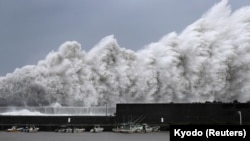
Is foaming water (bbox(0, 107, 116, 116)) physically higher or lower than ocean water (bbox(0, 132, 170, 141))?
higher

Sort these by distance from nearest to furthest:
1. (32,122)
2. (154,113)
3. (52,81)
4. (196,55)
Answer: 1. (154,113)
2. (32,122)
3. (52,81)
4. (196,55)

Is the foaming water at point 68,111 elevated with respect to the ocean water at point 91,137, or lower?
elevated

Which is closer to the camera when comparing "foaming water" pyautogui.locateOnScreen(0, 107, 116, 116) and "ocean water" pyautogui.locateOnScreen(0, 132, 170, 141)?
"ocean water" pyautogui.locateOnScreen(0, 132, 170, 141)

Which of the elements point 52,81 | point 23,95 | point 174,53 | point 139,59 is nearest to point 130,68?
point 139,59

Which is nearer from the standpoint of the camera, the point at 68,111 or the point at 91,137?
the point at 91,137

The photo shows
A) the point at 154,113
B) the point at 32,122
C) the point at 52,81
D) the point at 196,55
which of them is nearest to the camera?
the point at 154,113

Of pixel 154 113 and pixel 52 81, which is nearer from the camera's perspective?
pixel 154 113

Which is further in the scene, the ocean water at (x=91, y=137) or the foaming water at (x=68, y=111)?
the foaming water at (x=68, y=111)

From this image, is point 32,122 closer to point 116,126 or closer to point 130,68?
point 116,126

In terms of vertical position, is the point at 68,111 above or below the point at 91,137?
above

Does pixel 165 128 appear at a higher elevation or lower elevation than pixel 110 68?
lower

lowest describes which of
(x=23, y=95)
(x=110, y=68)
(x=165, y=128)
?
(x=165, y=128)
